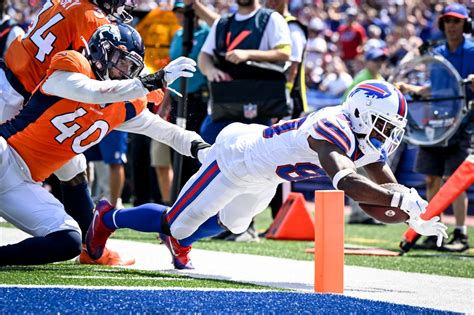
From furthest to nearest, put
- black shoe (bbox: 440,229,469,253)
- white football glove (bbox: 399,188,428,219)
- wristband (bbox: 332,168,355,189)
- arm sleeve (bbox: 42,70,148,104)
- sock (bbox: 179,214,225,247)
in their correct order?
black shoe (bbox: 440,229,469,253) < sock (bbox: 179,214,225,247) < arm sleeve (bbox: 42,70,148,104) < wristband (bbox: 332,168,355,189) < white football glove (bbox: 399,188,428,219)

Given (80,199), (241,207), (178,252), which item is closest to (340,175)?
(241,207)

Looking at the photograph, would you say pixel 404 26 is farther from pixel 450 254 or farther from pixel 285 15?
pixel 450 254

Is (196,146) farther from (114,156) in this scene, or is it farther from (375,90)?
(114,156)

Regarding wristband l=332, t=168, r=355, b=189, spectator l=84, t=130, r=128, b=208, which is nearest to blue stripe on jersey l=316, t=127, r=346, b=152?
wristband l=332, t=168, r=355, b=189

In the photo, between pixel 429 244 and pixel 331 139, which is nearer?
pixel 331 139

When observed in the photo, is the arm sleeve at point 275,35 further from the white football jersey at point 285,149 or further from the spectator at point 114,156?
the white football jersey at point 285,149

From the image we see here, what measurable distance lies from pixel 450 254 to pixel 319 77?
27.3 feet

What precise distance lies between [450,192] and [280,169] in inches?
94.5

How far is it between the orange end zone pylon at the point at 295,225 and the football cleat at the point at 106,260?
280 centimetres

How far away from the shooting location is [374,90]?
5.23 metres

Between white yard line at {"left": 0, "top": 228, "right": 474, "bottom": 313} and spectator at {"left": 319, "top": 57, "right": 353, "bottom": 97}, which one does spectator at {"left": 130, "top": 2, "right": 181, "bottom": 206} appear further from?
spectator at {"left": 319, "top": 57, "right": 353, "bottom": 97}

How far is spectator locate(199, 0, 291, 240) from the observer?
8141mm

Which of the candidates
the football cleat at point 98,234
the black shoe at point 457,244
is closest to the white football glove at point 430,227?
the football cleat at point 98,234

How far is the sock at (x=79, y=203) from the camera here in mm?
6254
